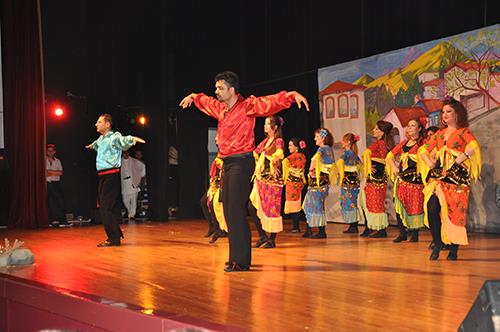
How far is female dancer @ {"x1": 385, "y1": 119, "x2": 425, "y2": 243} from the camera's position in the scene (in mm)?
6616

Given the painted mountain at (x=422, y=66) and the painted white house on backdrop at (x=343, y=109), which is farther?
the painted white house on backdrop at (x=343, y=109)

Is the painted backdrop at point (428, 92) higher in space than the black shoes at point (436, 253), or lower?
higher

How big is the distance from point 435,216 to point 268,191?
178cm

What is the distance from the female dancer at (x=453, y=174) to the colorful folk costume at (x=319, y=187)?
87.8 inches

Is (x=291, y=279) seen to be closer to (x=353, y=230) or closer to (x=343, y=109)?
(x=353, y=230)

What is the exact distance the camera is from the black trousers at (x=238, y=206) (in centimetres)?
484

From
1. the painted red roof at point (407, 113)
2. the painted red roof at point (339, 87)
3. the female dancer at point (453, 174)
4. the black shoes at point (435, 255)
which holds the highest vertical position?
the painted red roof at point (339, 87)

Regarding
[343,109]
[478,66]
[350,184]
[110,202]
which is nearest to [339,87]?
[343,109]

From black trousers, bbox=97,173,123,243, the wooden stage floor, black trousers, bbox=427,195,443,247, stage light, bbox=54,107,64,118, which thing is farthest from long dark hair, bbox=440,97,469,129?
stage light, bbox=54,107,64,118

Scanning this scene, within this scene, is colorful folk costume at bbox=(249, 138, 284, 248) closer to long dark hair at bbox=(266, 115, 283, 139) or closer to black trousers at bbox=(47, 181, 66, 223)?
long dark hair at bbox=(266, 115, 283, 139)

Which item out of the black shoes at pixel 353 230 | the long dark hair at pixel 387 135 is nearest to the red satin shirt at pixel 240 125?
the long dark hair at pixel 387 135

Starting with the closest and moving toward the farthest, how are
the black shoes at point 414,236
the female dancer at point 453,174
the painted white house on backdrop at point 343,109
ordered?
the female dancer at point 453,174 < the black shoes at point 414,236 < the painted white house on backdrop at point 343,109

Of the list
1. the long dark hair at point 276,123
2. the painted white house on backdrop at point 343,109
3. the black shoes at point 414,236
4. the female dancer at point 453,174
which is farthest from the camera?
the painted white house on backdrop at point 343,109

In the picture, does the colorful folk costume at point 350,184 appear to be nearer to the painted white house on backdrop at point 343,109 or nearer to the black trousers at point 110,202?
the painted white house on backdrop at point 343,109
